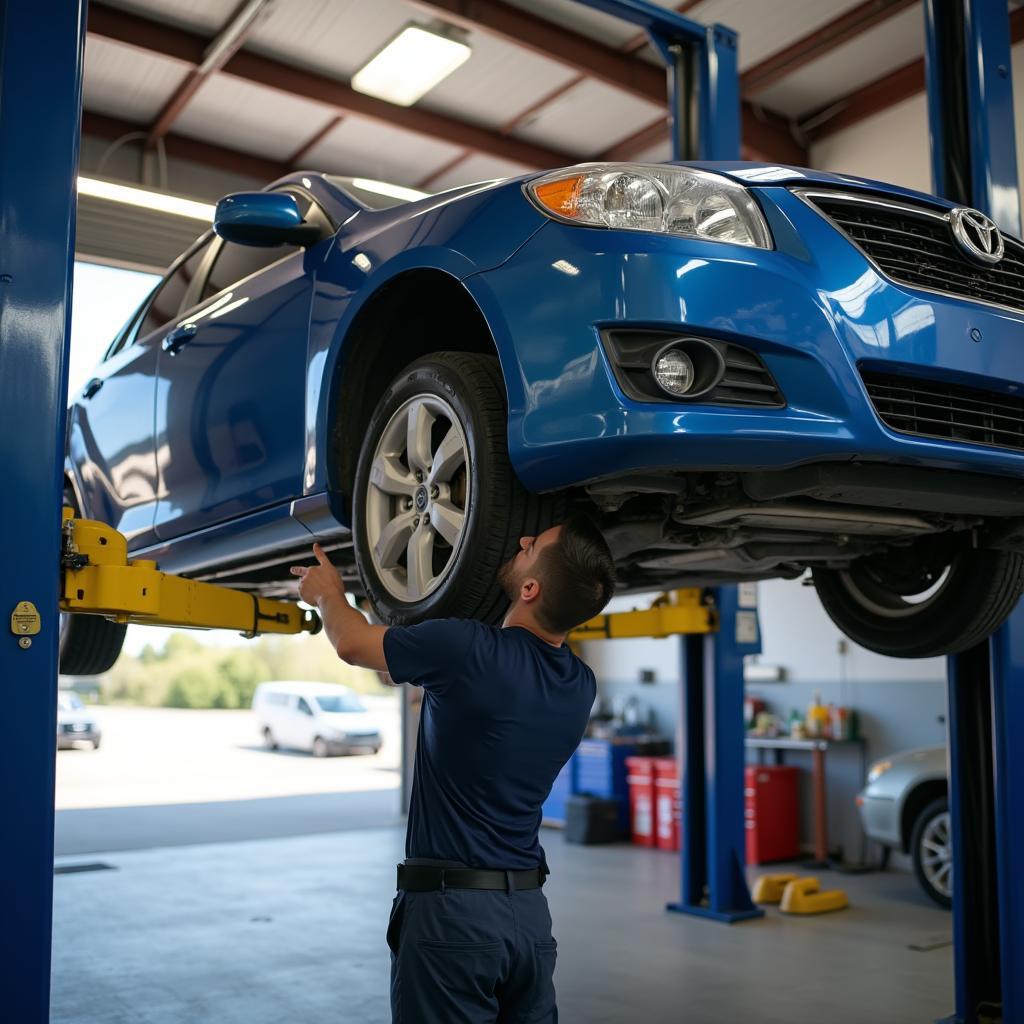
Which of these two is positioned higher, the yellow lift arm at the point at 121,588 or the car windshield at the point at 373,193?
the car windshield at the point at 373,193

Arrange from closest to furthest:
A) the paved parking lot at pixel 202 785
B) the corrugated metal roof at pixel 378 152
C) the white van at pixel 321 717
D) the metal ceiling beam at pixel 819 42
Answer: the metal ceiling beam at pixel 819 42 < the corrugated metal roof at pixel 378 152 < the paved parking lot at pixel 202 785 < the white van at pixel 321 717

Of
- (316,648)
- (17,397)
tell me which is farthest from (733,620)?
(316,648)

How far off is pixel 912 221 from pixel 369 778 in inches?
430

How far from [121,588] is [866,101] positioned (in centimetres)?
713

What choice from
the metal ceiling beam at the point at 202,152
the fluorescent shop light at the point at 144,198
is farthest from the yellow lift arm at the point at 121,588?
the metal ceiling beam at the point at 202,152

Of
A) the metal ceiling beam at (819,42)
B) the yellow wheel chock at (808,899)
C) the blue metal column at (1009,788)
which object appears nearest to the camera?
the blue metal column at (1009,788)

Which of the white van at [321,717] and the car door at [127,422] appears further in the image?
the white van at [321,717]

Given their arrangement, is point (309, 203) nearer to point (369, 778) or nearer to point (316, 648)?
point (369, 778)

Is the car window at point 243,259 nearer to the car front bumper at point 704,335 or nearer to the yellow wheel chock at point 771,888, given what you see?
the car front bumper at point 704,335

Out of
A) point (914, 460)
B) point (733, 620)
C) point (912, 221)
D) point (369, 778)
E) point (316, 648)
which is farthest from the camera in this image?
point (316, 648)

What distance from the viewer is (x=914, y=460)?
6.60 feet

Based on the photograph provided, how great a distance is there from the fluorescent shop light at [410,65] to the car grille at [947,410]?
5.40m

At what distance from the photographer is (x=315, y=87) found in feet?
24.7

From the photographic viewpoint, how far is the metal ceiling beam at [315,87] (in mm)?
6866
